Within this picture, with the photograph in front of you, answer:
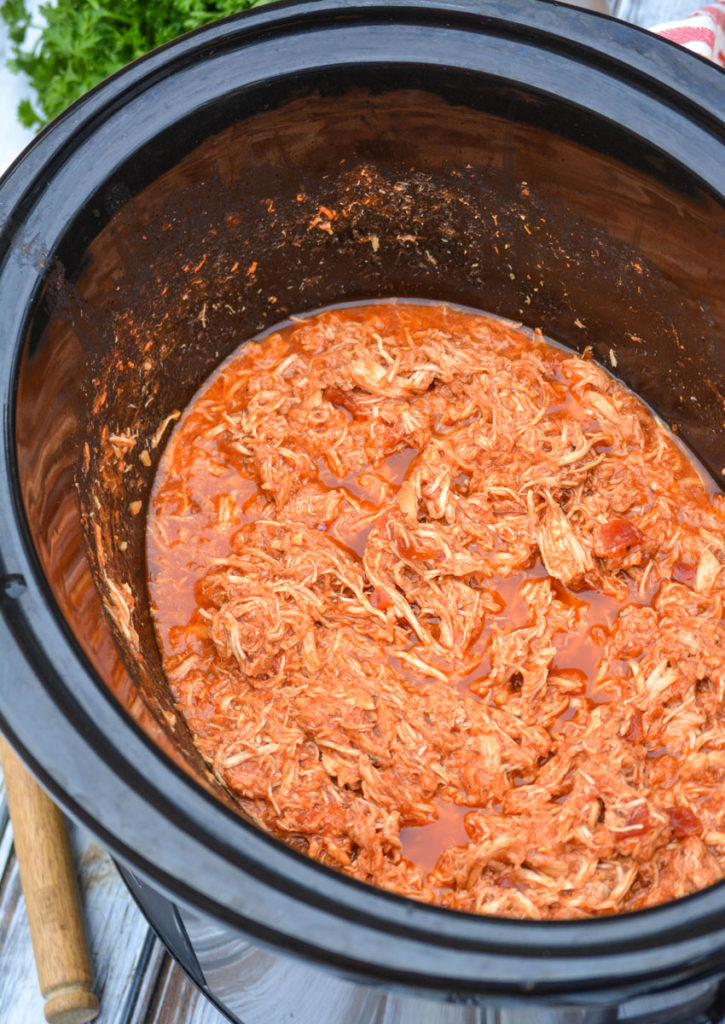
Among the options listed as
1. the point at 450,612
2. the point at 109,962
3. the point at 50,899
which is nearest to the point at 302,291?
the point at 450,612

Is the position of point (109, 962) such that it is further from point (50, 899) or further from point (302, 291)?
point (302, 291)

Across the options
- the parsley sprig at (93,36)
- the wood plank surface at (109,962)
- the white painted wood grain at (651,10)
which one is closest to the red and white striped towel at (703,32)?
the white painted wood grain at (651,10)

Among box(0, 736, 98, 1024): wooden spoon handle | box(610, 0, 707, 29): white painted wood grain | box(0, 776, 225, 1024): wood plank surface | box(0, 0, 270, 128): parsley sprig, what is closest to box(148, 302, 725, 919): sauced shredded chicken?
box(0, 736, 98, 1024): wooden spoon handle

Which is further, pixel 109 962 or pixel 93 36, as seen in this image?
pixel 93 36

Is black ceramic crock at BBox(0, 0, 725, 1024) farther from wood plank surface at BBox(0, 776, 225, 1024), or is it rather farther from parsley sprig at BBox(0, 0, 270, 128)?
parsley sprig at BBox(0, 0, 270, 128)

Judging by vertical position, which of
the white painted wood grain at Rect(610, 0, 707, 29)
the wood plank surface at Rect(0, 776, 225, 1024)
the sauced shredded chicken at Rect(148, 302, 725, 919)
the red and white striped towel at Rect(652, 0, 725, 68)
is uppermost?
the white painted wood grain at Rect(610, 0, 707, 29)
